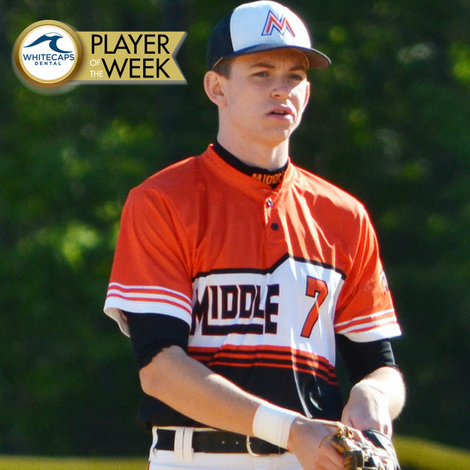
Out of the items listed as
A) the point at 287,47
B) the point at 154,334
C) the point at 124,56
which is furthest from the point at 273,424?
the point at 124,56

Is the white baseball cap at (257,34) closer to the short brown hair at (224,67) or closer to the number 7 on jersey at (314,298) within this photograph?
the short brown hair at (224,67)

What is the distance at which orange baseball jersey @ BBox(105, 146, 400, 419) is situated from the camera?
2.58 meters

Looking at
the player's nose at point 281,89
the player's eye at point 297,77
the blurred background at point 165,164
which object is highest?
the blurred background at point 165,164

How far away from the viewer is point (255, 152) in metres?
2.79

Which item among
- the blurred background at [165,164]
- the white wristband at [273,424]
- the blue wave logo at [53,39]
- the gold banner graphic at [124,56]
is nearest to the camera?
the white wristband at [273,424]

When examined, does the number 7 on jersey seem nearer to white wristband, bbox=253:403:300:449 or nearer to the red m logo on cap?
white wristband, bbox=253:403:300:449

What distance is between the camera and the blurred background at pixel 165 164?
8.97 m

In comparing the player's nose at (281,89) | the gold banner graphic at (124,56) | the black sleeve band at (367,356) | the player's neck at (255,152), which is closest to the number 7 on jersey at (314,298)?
the black sleeve band at (367,356)

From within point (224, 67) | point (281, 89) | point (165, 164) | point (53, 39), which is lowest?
point (281, 89)

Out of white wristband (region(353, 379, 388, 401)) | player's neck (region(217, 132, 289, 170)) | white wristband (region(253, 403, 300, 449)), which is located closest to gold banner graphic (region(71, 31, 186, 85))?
player's neck (region(217, 132, 289, 170))

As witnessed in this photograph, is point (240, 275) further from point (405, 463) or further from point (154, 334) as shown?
point (405, 463)

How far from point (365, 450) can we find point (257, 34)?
117cm

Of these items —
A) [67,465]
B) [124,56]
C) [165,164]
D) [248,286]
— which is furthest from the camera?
[165,164]

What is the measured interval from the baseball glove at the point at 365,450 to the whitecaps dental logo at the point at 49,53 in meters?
5.22
